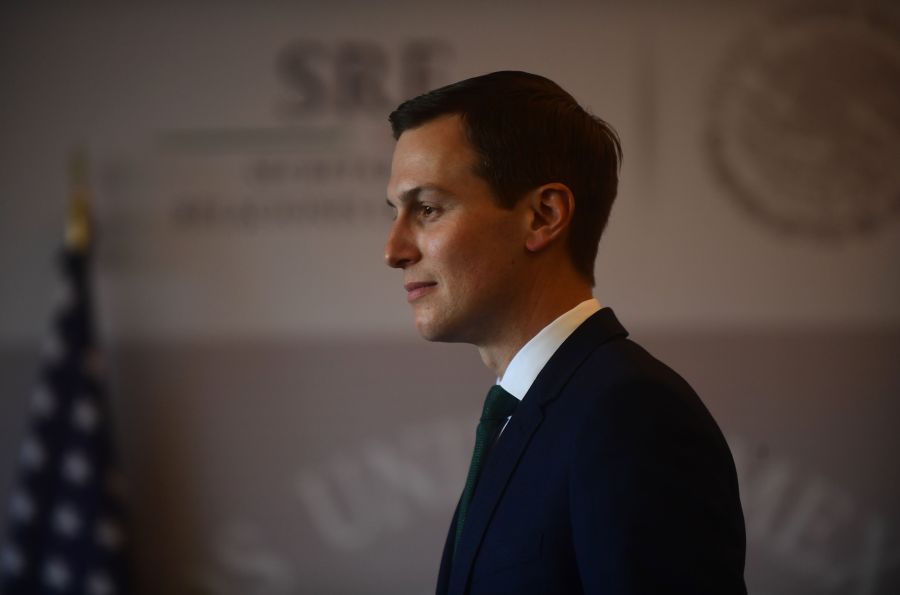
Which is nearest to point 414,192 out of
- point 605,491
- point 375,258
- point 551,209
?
point 551,209

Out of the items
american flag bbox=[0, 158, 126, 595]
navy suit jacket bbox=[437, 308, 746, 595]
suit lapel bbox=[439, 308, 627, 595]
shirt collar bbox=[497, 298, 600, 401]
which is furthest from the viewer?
american flag bbox=[0, 158, 126, 595]

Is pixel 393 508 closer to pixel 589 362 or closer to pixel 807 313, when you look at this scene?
pixel 807 313

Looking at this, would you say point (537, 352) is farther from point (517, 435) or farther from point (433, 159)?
point (433, 159)

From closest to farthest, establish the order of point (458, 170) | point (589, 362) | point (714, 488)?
point (714, 488)
point (589, 362)
point (458, 170)

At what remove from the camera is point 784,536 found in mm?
3834

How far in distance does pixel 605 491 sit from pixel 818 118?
3.43 m

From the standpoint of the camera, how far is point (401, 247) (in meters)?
1.31

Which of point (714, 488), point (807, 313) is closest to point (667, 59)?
point (807, 313)

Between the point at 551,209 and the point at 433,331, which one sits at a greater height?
the point at 551,209

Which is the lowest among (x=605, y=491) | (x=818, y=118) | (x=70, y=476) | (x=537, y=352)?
(x=70, y=476)

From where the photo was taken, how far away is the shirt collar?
1277 millimetres

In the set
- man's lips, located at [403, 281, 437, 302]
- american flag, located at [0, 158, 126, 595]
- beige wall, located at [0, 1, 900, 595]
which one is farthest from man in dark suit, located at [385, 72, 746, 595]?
american flag, located at [0, 158, 126, 595]

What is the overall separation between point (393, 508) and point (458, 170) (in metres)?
2.80

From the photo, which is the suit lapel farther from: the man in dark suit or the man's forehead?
the man's forehead
